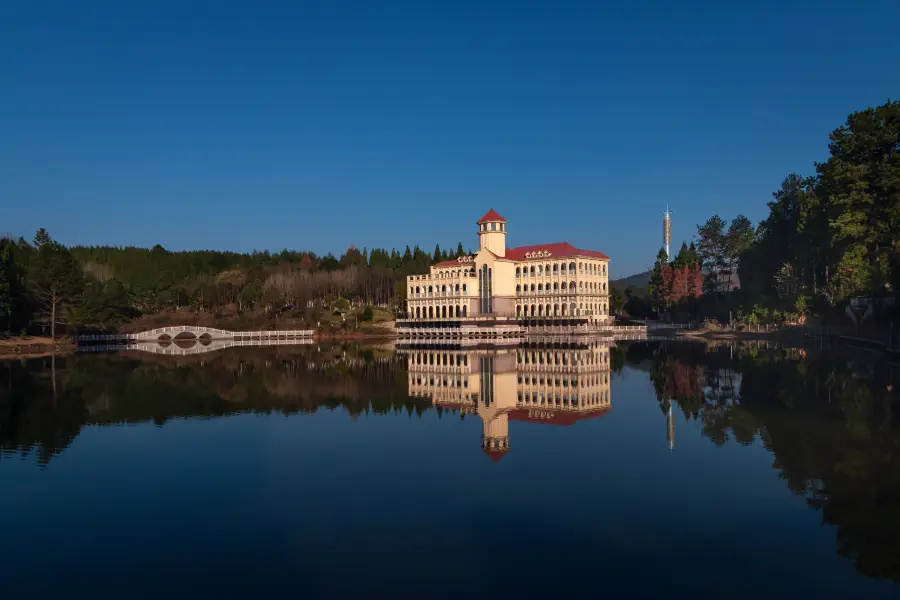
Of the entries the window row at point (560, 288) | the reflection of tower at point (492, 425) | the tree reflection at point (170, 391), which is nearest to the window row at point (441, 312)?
the window row at point (560, 288)

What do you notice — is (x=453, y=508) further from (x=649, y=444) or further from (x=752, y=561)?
(x=649, y=444)

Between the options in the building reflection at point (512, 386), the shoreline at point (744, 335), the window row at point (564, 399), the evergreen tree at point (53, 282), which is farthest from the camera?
the shoreline at point (744, 335)

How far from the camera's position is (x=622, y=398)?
82.7 ft

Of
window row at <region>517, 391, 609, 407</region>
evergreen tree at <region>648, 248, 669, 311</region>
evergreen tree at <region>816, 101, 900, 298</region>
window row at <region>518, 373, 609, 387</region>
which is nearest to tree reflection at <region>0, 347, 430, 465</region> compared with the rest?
window row at <region>517, 391, 609, 407</region>

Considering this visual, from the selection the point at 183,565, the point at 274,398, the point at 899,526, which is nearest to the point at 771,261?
the point at 274,398

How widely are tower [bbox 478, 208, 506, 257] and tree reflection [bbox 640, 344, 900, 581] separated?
44984 mm

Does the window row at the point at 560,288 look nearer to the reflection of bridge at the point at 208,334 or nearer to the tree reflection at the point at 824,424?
the reflection of bridge at the point at 208,334

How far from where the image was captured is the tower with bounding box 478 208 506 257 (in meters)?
79.2

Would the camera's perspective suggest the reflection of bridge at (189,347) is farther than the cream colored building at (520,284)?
No

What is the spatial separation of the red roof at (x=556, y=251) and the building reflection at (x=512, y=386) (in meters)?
29.2

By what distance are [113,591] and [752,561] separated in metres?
8.47

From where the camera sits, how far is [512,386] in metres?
29.7

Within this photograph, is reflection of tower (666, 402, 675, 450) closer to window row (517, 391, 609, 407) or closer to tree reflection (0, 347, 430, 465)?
window row (517, 391, 609, 407)

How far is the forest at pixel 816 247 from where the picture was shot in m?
38.2
